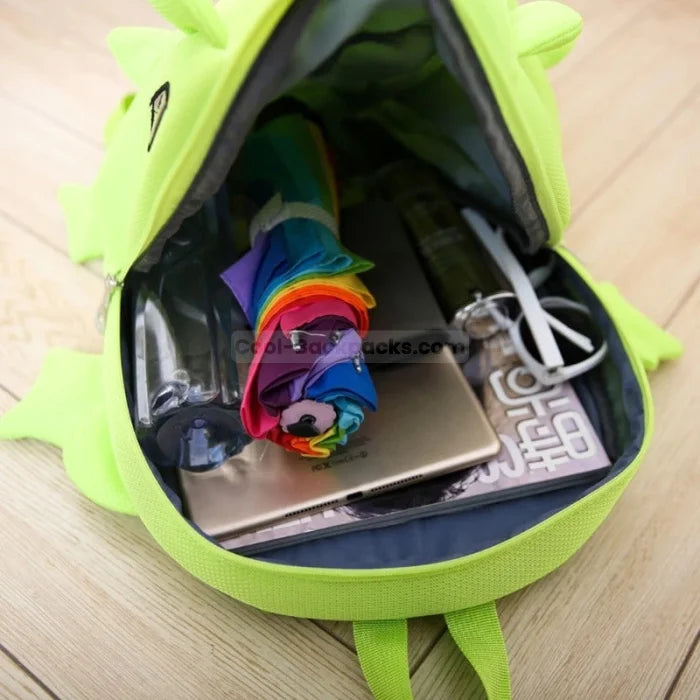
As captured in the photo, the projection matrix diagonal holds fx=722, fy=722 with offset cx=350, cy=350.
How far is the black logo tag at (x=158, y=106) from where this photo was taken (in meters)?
0.44

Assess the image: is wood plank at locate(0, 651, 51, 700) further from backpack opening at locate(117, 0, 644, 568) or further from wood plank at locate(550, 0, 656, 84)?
wood plank at locate(550, 0, 656, 84)

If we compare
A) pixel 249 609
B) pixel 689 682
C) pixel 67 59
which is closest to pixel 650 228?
pixel 689 682

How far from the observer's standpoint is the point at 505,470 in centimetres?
52

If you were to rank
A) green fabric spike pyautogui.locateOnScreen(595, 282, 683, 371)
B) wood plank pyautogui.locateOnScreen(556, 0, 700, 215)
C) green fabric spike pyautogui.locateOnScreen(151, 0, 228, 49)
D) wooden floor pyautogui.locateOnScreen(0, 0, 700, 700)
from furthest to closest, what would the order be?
1. wood plank pyautogui.locateOnScreen(556, 0, 700, 215)
2. green fabric spike pyautogui.locateOnScreen(595, 282, 683, 371)
3. wooden floor pyautogui.locateOnScreen(0, 0, 700, 700)
4. green fabric spike pyautogui.locateOnScreen(151, 0, 228, 49)

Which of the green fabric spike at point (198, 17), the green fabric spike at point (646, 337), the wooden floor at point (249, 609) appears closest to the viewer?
the green fabric spike at point (198, 17)

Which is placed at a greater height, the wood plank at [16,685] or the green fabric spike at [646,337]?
the wood plank at [16,685]

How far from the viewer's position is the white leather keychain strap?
1.68 ft

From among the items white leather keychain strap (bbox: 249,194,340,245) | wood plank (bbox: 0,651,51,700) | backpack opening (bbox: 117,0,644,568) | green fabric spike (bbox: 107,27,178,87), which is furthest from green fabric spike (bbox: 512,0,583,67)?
wood plank (bbox: 0,651,51,700)

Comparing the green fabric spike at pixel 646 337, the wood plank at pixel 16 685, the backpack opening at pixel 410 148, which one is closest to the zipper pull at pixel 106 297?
the backpack opening at pixel 410 148

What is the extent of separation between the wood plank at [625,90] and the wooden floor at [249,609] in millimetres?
18

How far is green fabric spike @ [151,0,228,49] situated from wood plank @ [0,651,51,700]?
40 centimetres

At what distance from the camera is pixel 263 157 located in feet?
1.86

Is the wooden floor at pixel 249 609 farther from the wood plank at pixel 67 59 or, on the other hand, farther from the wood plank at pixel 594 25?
the wood plank at pixel 594 25

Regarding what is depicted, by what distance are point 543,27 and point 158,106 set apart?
0.25m
